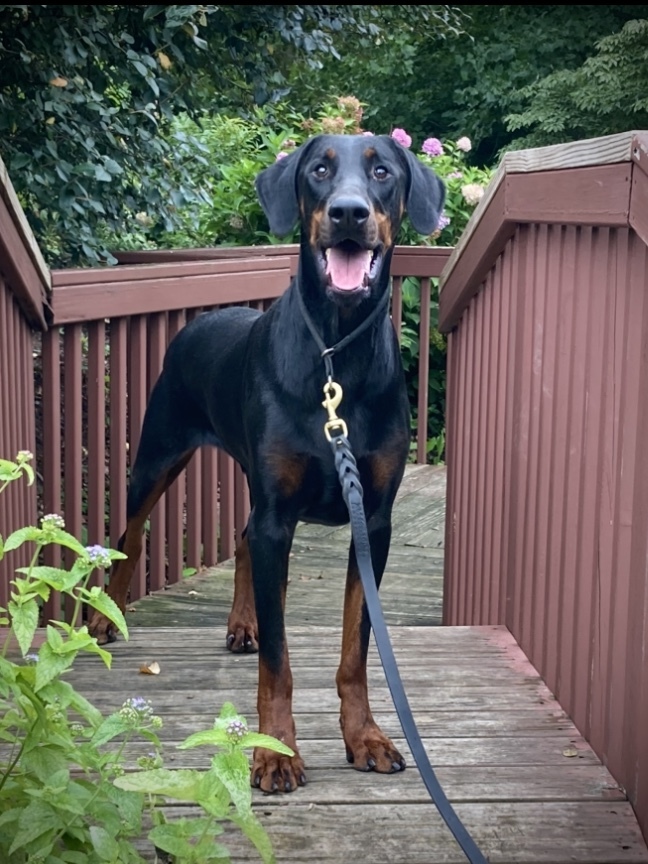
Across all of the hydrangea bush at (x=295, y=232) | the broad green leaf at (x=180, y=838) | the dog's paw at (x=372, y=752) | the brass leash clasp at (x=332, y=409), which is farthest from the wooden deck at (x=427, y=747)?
the hydrangea bush at (x=295, y=232)

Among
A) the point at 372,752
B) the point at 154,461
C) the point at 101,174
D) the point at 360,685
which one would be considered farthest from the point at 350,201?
the point at 101,174

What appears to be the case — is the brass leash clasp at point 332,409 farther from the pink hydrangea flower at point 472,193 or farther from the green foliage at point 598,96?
the green foliage at point 598,96

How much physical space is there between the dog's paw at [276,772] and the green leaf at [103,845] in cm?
79

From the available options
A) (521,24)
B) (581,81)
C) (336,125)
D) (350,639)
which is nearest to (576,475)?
(350,639)

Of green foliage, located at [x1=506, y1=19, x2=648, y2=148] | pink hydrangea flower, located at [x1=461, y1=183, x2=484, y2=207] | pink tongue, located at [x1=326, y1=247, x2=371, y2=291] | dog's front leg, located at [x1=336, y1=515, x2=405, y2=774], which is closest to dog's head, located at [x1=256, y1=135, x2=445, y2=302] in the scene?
pink tongue, located at [x1=326, y1=247, x2=371, y2=291]

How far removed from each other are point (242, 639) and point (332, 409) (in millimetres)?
1130

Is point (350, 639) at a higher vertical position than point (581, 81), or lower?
lower

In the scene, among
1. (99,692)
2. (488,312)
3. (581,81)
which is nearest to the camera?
(99,692)

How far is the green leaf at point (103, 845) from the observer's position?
190cm

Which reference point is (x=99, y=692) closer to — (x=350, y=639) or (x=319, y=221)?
(x=350, y=639)

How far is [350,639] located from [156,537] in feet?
7.70

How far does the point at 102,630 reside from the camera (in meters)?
3.93

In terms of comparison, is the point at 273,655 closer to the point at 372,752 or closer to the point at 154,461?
the point at 372,752

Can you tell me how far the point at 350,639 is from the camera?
301 centimetres
